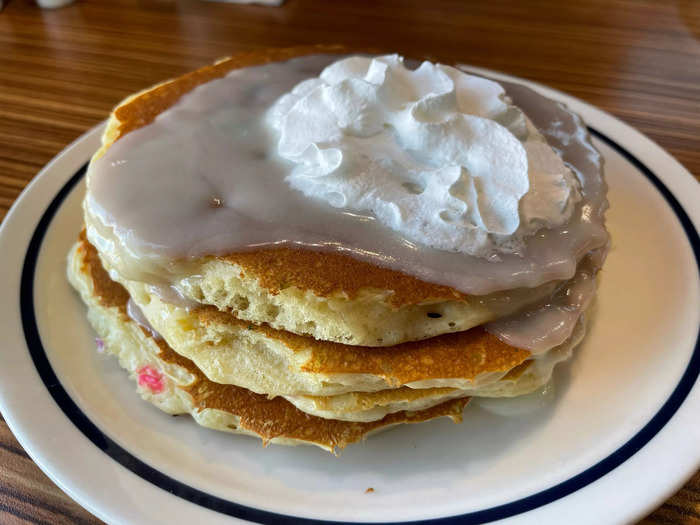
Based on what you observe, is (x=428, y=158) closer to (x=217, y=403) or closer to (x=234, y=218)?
(x=234, y=218)

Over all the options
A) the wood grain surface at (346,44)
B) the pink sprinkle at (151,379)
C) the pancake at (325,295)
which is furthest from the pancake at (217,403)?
the wood grain surface at (346,44)

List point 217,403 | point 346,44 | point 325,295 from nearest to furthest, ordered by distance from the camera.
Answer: point 325,295 → point 217,403 → point 346,44

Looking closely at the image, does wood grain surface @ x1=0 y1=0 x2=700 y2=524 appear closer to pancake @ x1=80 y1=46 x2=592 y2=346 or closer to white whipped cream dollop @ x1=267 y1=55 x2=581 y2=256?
white whipped cream dollop @ x1=267 y1=55 x2=581 y2=256

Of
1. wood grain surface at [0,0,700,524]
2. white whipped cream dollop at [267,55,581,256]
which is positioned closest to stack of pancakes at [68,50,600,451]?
white whipped cream dollop at [267,55,581,256]

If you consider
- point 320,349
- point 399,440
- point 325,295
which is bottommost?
point 399,440

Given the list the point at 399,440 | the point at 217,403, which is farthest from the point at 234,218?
the point at 399,440

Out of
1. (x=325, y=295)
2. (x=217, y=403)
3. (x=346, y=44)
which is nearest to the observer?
(x=325, y=295)

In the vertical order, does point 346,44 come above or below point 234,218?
below
